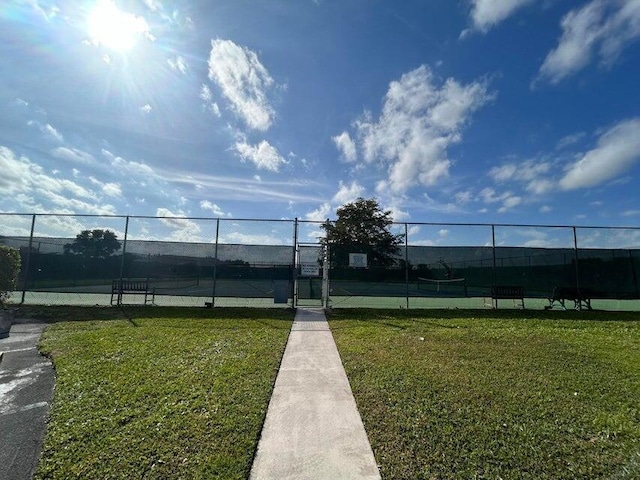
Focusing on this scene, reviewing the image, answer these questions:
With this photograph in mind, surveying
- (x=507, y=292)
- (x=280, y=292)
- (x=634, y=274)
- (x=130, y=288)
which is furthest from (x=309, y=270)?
(x=634, y=274)

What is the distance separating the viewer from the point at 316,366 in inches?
191

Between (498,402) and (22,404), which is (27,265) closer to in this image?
(22,404)

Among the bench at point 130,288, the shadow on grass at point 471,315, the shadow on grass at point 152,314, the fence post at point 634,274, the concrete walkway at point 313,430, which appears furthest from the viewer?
the fence post at point 634,274

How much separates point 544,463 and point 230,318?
7.47 metres

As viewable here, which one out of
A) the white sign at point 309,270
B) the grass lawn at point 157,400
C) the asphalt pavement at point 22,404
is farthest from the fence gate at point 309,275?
the asphalt pavement at point 22,404

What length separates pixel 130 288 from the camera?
35.4ft

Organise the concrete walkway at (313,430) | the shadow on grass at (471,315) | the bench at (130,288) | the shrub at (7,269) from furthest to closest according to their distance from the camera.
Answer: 1. the bench at (130,288)
2. the shadow on grass at (471,315)
3. the shrub at (7,269)
4. the concrete walkway at (313,430)

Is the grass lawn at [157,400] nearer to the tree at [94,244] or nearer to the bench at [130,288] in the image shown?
the bench at [130,288]

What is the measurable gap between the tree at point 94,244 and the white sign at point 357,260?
8.17 m

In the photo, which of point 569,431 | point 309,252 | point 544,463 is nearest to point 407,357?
point 569,431

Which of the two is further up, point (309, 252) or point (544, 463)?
point (309, 252)

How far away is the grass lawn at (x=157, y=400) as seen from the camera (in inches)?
94.7

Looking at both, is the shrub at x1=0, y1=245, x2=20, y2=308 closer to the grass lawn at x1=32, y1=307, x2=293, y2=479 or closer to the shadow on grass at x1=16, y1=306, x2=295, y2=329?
the shadow on grass at x1=16, y1=306, x2=295, y2=329

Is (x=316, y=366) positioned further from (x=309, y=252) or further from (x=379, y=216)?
(x=379, y=216)
